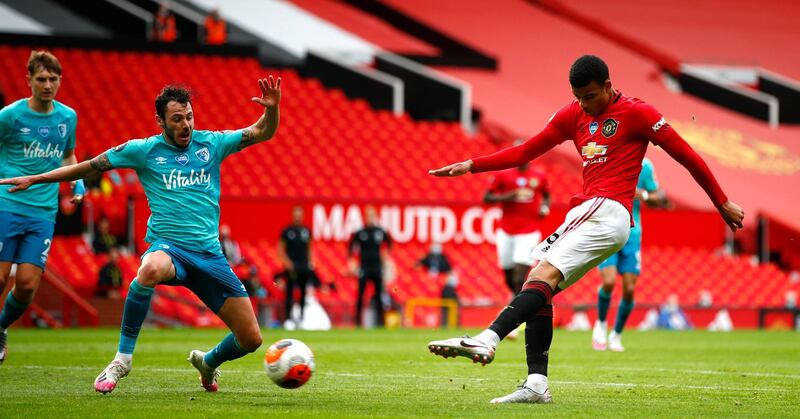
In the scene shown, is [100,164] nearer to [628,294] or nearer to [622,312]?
[628,294]

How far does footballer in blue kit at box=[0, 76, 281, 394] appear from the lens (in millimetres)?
7582

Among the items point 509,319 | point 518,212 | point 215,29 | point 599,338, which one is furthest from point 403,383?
point 215,29

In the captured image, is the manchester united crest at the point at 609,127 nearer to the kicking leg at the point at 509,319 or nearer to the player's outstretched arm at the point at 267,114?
the kicking leg at the point at 509,319

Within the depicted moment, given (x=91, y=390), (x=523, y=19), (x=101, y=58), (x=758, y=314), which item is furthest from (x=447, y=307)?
(x=523, y=19)

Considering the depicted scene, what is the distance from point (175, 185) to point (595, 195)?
2655 millimetres

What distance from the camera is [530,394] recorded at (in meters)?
7.22

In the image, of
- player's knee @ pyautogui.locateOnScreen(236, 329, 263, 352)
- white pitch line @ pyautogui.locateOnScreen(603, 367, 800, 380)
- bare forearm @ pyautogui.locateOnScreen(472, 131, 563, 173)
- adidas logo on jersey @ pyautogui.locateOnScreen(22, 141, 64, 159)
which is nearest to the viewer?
bare forearm @ pyautogui.locateOnScreen(472, 131, 563, 173)

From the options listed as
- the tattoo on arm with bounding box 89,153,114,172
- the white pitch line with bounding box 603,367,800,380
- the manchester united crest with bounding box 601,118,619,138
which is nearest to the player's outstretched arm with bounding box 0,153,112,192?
the tattoo on arm with bounding box 89,153,114,172

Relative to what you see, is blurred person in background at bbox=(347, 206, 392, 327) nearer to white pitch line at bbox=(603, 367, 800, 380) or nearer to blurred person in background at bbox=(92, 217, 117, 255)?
blurred person in background at bbox=(92, 217, 117, 255)

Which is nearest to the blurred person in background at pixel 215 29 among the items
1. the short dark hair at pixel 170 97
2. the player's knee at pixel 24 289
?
the player's knee at pixel 24 289

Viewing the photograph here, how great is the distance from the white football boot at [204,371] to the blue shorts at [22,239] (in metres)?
2.05

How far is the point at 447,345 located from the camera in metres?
6.46

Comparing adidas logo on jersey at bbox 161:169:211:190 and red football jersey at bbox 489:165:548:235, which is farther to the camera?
red football jersey at bbox 489:165:548:235

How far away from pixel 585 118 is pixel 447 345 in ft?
5.92
